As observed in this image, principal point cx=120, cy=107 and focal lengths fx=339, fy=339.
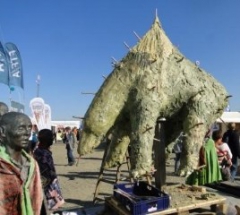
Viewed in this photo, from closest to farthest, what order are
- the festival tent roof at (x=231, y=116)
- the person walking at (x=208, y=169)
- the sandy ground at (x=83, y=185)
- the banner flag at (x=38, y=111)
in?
1. the person walking at (x=208, y=169)
2. the sandy ground at (x=83, y=185)
3. the banner flag at (x=38, y=111)
4. the festival tent roof at (x=231, y=116)

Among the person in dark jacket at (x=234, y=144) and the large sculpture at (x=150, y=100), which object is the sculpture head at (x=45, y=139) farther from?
the person in dark jacket at (x=234, y=144)

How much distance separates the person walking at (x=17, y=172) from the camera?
8.23 feet

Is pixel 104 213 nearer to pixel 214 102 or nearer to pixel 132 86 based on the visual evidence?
pixel 132 86

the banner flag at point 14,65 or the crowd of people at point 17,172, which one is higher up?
the banner flag at point 14,65

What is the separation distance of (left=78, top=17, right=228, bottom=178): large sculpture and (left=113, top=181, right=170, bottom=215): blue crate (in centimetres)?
45

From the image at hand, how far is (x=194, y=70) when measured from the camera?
5176 millimetres

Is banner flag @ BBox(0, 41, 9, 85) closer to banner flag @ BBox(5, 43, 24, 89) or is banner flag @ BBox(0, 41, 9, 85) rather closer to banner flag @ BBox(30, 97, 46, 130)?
banner flag @ BBox(5, 43, 24, 89)

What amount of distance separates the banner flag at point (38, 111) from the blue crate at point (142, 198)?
12.4 metres

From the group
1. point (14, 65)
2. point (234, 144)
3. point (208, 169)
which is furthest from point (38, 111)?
point (208, 169)

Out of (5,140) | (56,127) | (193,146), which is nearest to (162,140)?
(193,146)

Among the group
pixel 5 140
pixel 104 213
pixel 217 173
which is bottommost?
pixel 104 213

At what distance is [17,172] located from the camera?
8.34 ft

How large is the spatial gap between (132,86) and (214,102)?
133cm

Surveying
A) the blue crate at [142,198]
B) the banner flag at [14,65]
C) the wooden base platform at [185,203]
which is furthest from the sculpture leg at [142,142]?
the banner flag at [14,65]
